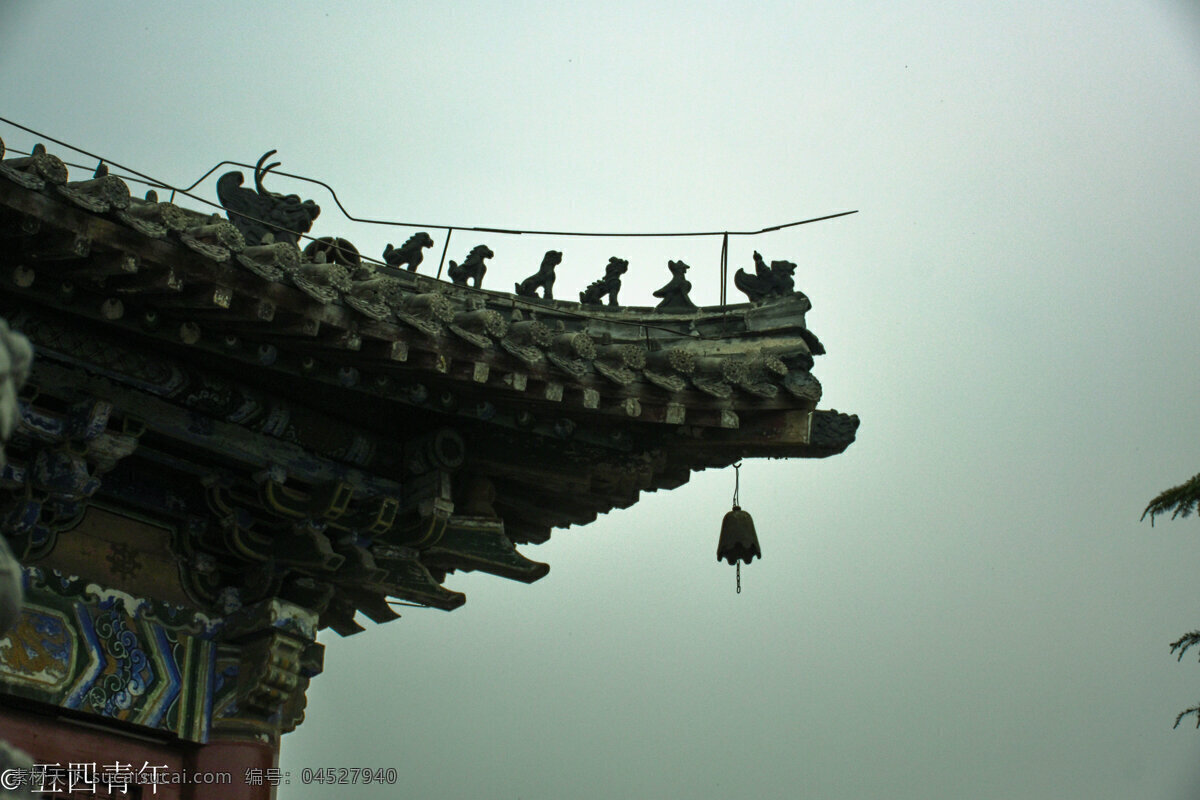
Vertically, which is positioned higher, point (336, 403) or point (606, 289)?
point (606, 289)

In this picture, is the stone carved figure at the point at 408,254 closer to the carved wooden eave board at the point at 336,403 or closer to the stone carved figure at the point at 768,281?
the carved wooden eave board at the point at 336,403

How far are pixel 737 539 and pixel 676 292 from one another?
1515 millimetres

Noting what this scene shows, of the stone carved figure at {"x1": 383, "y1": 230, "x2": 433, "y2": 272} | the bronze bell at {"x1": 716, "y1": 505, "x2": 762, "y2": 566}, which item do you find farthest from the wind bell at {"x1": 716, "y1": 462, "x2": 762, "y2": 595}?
the stone carved figure at {"x1": 383, "y1": 230, "x2": 433, "y2": 272}

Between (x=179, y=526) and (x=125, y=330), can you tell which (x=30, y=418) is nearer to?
(x=125, y=330)

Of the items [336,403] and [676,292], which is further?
[676,292]

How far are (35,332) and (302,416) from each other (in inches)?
63.5

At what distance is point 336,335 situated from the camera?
23.3 ft

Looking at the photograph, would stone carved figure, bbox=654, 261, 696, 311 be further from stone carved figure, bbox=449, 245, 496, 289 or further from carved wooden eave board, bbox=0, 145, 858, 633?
stone carved figure, bbox=449, 245, 496, 289

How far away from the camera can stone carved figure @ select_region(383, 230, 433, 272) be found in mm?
8531

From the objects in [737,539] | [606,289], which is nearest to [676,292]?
[606,289]

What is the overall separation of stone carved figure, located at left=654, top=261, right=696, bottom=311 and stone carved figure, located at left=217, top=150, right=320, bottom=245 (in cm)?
209

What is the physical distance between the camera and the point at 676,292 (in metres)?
8.77

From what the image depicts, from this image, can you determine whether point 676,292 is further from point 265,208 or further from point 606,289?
point 265,208

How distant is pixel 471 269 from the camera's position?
28.6 ft
